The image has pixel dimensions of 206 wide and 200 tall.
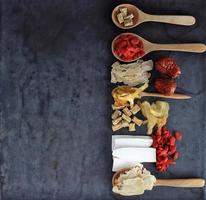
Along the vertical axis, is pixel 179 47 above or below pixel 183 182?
above

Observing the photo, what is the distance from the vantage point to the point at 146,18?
144 centimetres

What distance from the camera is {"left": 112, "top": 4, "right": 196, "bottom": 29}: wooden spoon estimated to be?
1.43 metres

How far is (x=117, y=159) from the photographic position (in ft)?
4.72

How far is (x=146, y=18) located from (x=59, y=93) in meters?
0.36

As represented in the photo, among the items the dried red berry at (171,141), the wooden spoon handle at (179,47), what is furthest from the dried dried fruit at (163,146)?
the wooden spoon handle at (179,47)

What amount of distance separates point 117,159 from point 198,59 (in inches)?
16.2

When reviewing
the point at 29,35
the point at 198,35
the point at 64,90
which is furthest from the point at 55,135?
the point at 198,35

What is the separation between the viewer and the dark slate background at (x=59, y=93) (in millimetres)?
1432

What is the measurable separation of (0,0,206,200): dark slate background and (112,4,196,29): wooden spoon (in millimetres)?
26

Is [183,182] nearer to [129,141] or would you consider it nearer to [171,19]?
[129,141]

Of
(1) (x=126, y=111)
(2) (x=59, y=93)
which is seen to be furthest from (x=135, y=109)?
(2) (x=59, y=93)

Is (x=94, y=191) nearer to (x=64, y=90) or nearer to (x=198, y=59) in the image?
(x=64, y=90)

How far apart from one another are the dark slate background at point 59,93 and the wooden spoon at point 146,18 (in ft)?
0.09

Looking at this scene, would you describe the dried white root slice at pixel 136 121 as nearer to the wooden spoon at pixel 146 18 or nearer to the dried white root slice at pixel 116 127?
the dried white root slice at pixel 116 127
